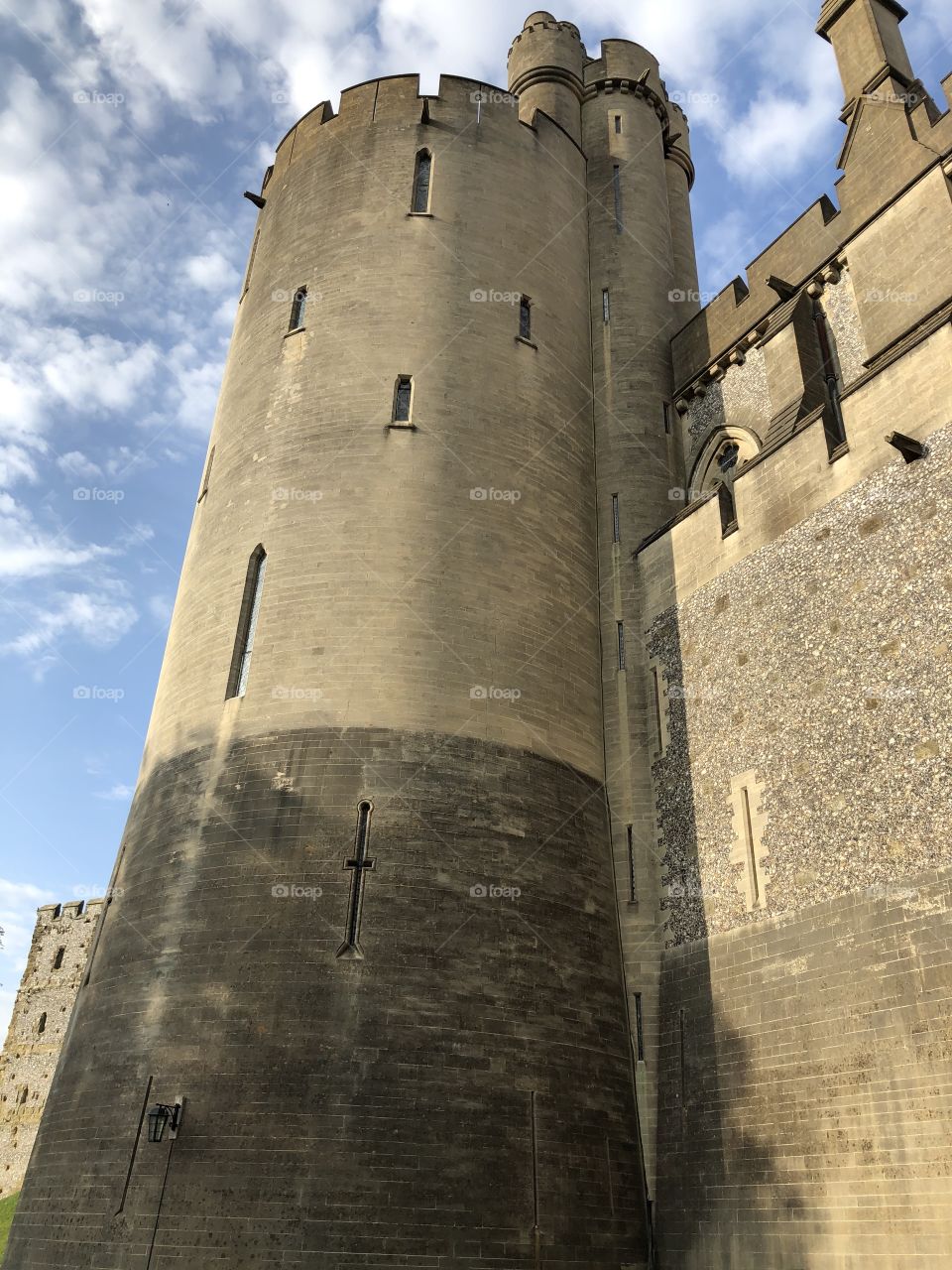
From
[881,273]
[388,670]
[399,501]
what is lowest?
[388,670]

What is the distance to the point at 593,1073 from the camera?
434 inches

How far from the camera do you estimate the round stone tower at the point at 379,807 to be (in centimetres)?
957

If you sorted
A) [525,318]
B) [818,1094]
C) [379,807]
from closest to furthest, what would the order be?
[818,1094], [379,807], [525,318]

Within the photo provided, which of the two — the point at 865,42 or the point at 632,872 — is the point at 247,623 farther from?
the point at 865,42

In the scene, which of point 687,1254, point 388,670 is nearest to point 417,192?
point 388,670

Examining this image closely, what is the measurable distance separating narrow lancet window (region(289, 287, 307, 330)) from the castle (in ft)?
0.17

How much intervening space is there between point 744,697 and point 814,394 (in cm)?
490

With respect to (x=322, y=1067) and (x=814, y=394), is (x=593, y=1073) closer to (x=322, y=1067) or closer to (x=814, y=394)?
(x=322, y=1067)

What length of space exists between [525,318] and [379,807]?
902cm

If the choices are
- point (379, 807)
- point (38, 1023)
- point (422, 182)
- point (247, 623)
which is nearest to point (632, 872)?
point (379, 807)

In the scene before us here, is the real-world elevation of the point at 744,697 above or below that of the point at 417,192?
below

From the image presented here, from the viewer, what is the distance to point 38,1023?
28.4 metres

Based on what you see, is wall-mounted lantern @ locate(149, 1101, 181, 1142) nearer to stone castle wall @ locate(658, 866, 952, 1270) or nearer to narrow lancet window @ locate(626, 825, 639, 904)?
stone castle wall @ locate(658, 866, 952, 1270)

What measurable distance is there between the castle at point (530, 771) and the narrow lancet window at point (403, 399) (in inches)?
2.9
